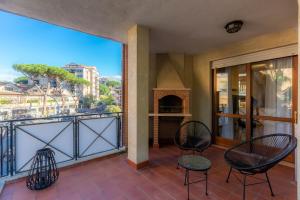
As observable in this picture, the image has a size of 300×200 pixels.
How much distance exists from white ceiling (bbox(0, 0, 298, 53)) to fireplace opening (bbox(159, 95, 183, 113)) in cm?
174

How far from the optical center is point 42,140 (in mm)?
2605

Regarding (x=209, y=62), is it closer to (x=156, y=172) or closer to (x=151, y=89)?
(x=151, y=89)

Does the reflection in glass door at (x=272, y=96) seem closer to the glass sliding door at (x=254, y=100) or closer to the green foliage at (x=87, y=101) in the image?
the glass sliding door at (x=254, y=100)

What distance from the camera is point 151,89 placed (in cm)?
422

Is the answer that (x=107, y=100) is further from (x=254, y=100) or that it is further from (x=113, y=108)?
(x=254, y=100)

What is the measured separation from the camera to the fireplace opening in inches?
167

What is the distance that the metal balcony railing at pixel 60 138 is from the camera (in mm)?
2357

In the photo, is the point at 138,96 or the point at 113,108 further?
the point at 113,108

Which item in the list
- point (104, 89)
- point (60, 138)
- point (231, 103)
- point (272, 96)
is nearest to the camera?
point (60, 138)

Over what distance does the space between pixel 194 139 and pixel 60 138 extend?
2417mm

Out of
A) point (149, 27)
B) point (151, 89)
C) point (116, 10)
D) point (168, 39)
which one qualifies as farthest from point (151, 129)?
point (116, 10)

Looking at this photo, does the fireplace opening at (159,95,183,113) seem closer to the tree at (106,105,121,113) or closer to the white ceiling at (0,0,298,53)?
the tree at (106,105,121,113)

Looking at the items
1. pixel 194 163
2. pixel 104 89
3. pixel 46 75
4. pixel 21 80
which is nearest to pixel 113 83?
pixel 104 89

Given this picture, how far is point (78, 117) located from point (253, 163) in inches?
114
